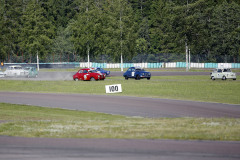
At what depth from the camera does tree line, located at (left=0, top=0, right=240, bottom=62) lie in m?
79.1

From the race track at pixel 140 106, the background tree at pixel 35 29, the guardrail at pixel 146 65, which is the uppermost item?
the background tree at pixel 35 29

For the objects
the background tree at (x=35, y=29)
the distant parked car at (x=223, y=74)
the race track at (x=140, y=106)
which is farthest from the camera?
the background tree at (x=35, y=29)

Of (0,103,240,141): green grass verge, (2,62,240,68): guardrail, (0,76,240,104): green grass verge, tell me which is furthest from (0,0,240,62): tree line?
(0,103,240,141): green grass verge

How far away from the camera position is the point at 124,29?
79938 mm

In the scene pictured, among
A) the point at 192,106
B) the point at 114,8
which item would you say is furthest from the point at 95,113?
the point at 114,8

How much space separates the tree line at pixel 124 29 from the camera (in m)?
79.1

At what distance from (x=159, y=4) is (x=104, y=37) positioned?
29.2 m

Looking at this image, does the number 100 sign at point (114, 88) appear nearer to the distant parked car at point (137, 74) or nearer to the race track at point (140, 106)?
the race track at point (140, 106)

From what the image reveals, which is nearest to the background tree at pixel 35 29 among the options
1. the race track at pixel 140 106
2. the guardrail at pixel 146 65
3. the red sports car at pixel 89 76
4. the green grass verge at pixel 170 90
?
the guardrail at pixel 146 65

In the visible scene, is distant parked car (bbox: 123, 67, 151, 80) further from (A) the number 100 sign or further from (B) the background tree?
(B) the background tree

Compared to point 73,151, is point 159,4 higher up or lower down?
higher up

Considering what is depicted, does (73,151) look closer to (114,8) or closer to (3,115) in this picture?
(3,115)

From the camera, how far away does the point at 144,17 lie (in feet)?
391

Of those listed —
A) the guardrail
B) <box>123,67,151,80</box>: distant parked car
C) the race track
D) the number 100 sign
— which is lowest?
the race track
